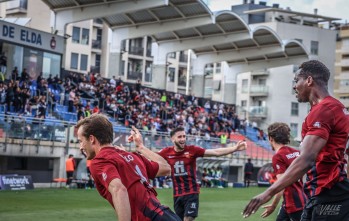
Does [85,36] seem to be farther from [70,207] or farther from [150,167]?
[150,167]

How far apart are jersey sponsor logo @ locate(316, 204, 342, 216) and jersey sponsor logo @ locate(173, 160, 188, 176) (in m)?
8.23

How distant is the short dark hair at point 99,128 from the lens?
7.25 metres

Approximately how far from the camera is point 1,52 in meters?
41.7

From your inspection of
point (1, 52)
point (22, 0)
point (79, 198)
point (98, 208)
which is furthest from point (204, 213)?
point (22, 0)

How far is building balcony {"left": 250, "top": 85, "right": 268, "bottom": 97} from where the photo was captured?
88812 mm

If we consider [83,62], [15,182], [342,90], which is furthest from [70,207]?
[342,90]

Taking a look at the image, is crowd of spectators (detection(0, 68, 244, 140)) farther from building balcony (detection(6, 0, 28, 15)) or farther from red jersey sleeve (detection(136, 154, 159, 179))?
red jersey sleeve (detection(136, 154, 159, 179))

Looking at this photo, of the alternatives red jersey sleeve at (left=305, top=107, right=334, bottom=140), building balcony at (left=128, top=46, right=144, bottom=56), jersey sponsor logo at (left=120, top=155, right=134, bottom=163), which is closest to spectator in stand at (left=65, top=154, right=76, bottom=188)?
jersey sponsor logo at (left=120, top=155, right=134, bottom=163)

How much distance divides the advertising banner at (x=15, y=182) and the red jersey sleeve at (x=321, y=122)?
86.7 ft

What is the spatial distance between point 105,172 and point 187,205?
8564 millimetres

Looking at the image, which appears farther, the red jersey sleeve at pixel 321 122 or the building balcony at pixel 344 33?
the building balcony at pixel 344 33

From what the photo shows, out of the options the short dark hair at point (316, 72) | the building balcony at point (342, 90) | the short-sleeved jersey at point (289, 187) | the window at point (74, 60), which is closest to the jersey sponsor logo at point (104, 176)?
the short dark hair at point (316, 72)

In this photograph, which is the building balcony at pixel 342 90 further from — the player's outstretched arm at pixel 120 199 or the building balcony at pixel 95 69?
the player's outstretched arm at pixel 120 199

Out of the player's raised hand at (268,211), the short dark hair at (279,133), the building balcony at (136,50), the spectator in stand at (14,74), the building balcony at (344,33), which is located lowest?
the player's raised hand at (268,211)
